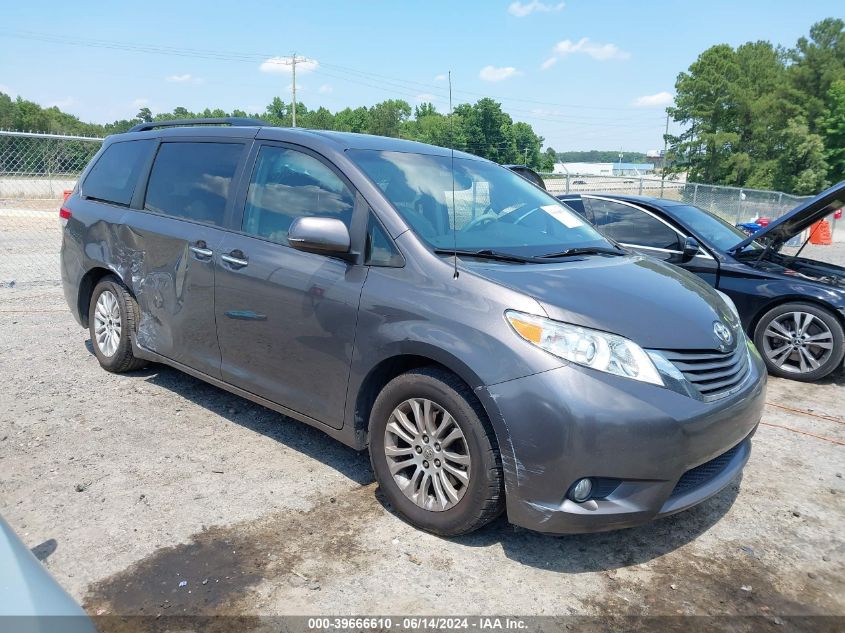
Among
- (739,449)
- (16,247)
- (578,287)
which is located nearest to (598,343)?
(578,287)

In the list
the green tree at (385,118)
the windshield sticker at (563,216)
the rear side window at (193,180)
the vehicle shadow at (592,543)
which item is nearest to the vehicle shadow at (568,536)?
the vehicle shadow at (592,543)

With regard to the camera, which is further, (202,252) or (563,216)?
(563,216)

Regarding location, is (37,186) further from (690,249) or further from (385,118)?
(385,118)

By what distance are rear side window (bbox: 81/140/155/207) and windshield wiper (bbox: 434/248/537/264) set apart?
8.98 ft

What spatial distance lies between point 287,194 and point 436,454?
1.76 metres

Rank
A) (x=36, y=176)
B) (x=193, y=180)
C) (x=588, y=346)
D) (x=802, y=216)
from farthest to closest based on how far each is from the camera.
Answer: (x=36, y=176) → (x=802, y=216) → (x=193, y=180) → (x=588, y=346)

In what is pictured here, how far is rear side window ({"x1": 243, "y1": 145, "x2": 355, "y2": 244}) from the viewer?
3.55 meters

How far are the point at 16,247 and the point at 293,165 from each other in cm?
1229

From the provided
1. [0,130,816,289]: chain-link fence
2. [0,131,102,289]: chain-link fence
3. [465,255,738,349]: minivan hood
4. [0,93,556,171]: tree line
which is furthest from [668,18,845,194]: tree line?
[465,255,738,349]: minivan hood

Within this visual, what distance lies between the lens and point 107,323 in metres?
5.10

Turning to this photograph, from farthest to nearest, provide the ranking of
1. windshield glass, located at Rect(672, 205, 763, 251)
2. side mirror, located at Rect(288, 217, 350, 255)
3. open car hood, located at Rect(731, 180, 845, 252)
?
1. windshield glass, located at Rect(672, 205, 763, 251)
2. open car hood, located at Rect(731, 180, 845, 252)
3. side mirror, located at Rect(288, 217, 350, 255)

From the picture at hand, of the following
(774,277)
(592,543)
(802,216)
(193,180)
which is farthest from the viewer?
(774,277)

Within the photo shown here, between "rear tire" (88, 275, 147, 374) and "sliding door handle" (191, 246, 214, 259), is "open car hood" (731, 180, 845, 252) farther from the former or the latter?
"rear tire" (88, 275, 147, 374)

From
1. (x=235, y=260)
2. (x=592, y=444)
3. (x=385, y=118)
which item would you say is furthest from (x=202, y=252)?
(x=385, y=118)
